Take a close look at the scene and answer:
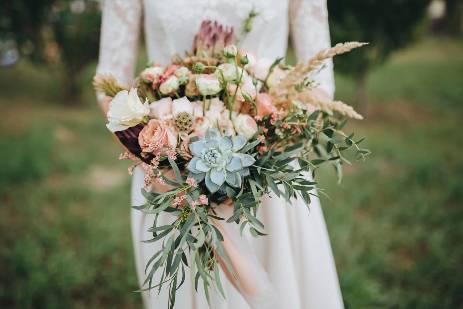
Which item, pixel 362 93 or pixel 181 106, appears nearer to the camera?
pixel 181 106

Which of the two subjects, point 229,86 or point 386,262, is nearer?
point 229,86

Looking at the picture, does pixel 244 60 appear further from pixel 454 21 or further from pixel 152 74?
pixel 454 21

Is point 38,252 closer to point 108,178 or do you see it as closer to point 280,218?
point 108,178

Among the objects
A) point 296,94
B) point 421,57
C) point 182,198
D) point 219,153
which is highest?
point 421,57

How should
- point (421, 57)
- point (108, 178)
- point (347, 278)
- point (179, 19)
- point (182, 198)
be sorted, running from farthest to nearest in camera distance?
point (421, 57) < point (108, 178) < point (347, 278) < point (179, 19) < point (182, 198)

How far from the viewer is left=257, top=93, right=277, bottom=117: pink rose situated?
1.34 m

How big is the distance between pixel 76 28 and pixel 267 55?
611 centimetres

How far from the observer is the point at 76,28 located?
275 inches

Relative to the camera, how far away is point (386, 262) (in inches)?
123

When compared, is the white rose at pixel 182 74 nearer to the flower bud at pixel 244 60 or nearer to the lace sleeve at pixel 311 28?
the flower bud at pixel 244 60

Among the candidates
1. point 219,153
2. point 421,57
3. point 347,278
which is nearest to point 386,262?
point 347,278

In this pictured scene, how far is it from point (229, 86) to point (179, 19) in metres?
0.52

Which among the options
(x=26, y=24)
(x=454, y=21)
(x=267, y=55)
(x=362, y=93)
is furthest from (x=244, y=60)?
(x=454, y=21)

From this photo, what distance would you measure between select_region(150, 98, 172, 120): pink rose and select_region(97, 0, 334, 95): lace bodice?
0.47 m
